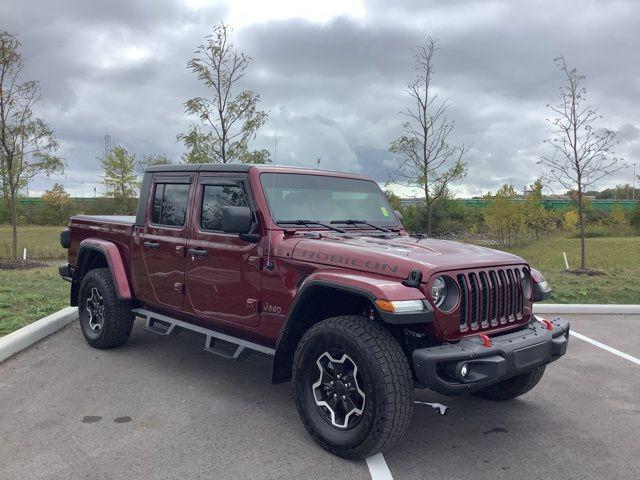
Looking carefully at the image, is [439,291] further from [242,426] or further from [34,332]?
[34,332]

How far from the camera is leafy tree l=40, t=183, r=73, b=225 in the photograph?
3859cm

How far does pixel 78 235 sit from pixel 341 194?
139 inches

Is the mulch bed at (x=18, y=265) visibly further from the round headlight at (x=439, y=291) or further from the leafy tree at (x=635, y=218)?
the leafy tree at (x=635, y=218)

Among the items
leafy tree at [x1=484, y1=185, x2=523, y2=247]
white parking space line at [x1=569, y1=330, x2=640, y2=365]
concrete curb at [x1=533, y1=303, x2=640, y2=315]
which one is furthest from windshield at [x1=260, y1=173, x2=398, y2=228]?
leafy tree at [x1=484, y1=185, x2=523, y2=247]

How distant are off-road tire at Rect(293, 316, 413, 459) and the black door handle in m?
1.39

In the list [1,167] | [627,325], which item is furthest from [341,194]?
[1,167]

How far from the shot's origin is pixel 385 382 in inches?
126

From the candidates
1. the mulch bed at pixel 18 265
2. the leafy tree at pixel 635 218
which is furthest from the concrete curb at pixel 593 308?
the leafy tree at pixel 635 218

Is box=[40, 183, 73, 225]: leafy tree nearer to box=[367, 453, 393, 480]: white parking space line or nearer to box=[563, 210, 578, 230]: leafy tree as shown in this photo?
box=[563, 210, 578, 230]: leafy tree

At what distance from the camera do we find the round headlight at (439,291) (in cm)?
340

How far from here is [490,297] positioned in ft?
12.0

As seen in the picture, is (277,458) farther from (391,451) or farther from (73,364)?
(73,364)

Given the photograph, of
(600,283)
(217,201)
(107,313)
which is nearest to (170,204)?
(217,201)

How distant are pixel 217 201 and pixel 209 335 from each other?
116cm
